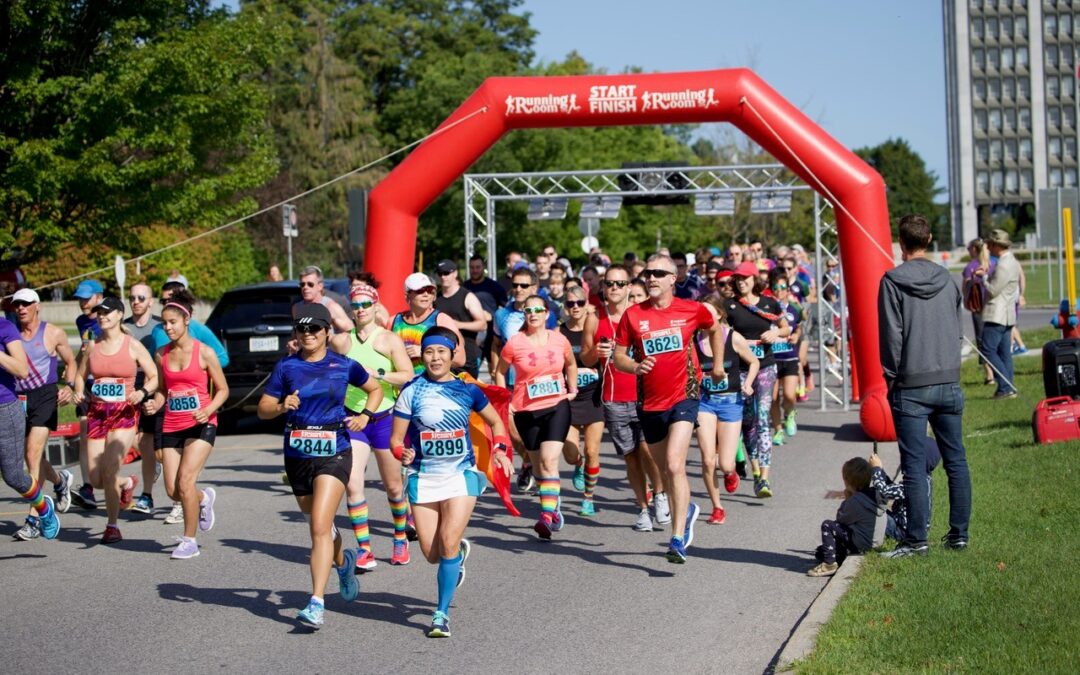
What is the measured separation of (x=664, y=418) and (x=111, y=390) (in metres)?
4.41

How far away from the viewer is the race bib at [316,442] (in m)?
7.95

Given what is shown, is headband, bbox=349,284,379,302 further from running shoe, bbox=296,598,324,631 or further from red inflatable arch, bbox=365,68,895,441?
red inflatable arch, bbox=365,68,895,441

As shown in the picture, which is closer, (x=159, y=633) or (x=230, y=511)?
(x=159, y=633)

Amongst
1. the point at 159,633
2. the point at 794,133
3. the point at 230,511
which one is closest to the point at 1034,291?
the point at 794,133

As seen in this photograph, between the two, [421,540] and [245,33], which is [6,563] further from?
[245,33]

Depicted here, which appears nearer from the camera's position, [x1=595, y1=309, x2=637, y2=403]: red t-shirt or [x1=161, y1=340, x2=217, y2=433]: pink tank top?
[x1=161, y1=340, x2=217, y2=433]: pink tank top

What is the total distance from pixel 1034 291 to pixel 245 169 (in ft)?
119

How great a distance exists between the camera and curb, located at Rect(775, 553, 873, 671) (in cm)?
646

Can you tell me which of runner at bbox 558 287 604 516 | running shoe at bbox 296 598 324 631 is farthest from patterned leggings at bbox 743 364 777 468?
running shoe at bbox 296 598 324 631

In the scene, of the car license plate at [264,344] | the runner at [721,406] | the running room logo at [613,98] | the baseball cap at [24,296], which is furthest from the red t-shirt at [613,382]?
the car license plate at [264,344]

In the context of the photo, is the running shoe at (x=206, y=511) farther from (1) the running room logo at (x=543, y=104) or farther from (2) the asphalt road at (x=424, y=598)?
(1) the running room logo at (x=543, y=104)

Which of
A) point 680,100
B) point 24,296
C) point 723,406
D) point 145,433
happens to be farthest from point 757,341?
point 24,296

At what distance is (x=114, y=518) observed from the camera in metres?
10.8

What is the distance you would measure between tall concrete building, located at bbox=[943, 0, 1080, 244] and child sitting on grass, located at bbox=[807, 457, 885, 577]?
412ft
